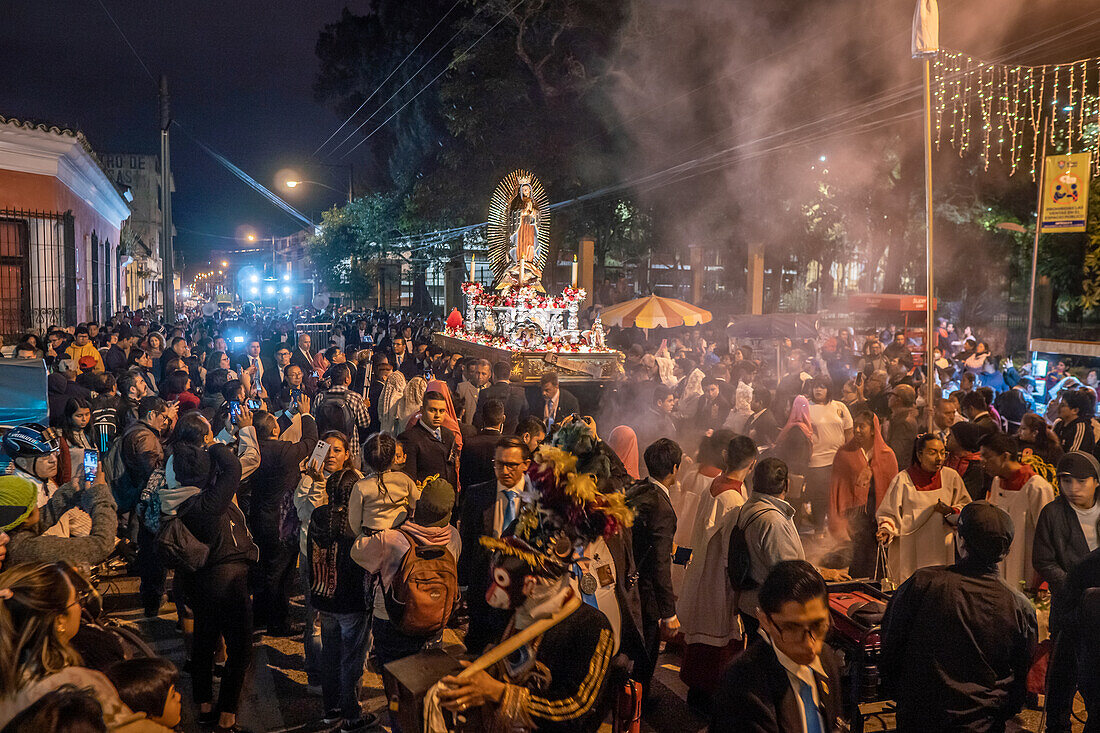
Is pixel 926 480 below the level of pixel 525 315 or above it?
below

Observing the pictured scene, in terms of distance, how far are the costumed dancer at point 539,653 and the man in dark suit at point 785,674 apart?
1.49ft

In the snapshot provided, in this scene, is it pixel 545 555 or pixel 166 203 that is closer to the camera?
pixel 545 555

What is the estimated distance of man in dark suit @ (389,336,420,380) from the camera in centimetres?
1134

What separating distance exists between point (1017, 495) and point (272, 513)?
4.99 meters

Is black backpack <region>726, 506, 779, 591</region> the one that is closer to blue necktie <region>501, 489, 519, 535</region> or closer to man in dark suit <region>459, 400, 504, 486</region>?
blue necktie <region>501, 489, 519, 535</region>

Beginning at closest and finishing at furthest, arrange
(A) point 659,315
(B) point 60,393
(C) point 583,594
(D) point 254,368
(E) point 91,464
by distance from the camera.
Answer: (C) point 583,594 < (E) point 91,464 < (B) point 60,393 < (D) point 254,368 < (A) point 659,315

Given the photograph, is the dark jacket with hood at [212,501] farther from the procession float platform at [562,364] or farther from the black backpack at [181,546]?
the procession float platform at [562,364]

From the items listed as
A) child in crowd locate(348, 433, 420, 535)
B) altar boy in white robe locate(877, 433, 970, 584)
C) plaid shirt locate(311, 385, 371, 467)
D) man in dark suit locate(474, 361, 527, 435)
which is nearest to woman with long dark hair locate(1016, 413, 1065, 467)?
altar boy in white robe locate(877, 433, 970, 584)

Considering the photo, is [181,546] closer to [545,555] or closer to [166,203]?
[545,555]

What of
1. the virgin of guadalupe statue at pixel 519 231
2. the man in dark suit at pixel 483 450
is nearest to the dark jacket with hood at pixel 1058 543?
the man in dark suit at pixel 483 450

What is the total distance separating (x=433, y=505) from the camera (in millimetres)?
3947

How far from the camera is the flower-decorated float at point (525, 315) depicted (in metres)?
15.0

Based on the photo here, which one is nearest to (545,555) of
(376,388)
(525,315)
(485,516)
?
(485,516)

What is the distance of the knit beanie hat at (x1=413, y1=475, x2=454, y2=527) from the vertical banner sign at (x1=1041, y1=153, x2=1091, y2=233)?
503 inches
